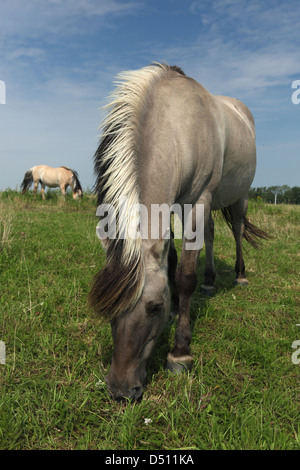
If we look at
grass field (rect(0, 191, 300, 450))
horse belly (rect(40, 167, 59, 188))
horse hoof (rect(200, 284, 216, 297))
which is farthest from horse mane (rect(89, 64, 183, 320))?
horse belly (rect(40, 167, 59, 188))

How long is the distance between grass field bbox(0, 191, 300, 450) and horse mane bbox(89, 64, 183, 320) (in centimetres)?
64

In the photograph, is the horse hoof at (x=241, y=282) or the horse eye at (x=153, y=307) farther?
the horse hoof at (x=241, y=282)

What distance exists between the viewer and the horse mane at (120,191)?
6.39 ft

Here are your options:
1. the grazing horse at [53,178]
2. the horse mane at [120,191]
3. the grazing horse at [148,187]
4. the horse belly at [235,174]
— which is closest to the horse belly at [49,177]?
the grazing horse at [53,178]

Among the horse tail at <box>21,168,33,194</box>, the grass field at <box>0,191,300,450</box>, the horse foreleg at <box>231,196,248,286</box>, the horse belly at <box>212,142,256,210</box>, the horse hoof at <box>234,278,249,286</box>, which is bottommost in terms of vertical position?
the grass field at <box>0,191,300,450</box>

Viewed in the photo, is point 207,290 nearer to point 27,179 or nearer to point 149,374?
point 149,374

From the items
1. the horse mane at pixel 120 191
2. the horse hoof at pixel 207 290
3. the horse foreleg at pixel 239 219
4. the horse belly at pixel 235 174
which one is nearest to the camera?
the horse mane at pixel 120 191

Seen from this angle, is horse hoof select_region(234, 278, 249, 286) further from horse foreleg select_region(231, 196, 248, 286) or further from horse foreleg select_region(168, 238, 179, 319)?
horse foreleg select_region(168, 238, 179, 319)

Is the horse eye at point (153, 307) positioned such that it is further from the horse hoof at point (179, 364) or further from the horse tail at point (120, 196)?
the horse hoof at point (179, 364)

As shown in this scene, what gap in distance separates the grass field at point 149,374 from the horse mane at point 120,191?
2.10 feet

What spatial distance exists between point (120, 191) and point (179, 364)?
4.62ft

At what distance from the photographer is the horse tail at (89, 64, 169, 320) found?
195 cm
